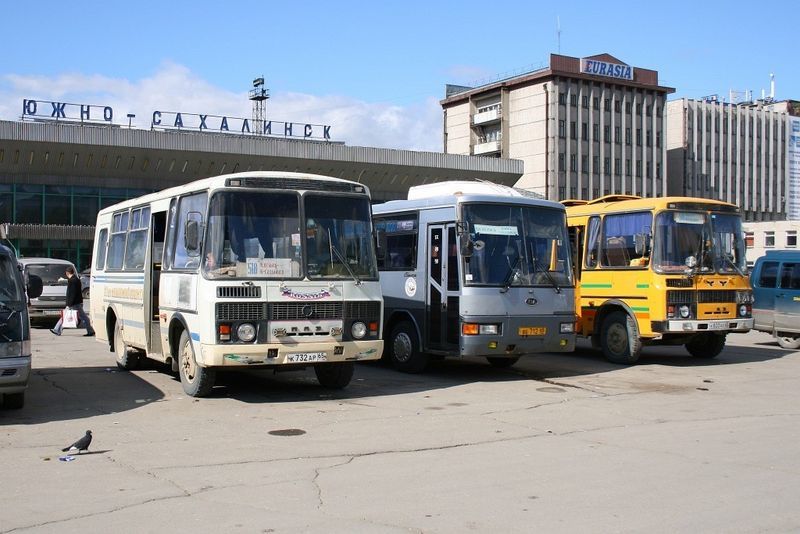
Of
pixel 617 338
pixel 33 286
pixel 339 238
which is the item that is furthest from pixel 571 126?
pixel 33 286

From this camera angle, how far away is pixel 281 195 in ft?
38.9

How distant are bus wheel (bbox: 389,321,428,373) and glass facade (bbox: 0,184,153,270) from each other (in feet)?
126

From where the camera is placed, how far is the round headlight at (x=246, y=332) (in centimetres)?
1131

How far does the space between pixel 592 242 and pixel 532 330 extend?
4199 mm

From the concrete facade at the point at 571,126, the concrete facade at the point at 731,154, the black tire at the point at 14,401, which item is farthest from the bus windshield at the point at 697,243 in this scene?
the concrete facade at the point at 731,154

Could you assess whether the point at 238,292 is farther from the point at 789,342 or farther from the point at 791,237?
the point at 791,237

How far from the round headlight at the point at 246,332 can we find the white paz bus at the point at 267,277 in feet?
0.04

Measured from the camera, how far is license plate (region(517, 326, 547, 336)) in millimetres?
14266

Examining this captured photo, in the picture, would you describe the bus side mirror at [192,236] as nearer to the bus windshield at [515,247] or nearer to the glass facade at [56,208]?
the bus windshield at [515,247]

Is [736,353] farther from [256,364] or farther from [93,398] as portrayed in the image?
[93,398]

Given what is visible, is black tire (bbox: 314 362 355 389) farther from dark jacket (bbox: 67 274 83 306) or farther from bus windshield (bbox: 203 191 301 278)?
dark jacket (bbox: 67 274 83 306)

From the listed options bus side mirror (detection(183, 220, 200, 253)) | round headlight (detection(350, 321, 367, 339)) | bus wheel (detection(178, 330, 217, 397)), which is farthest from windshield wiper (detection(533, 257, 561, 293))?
bus side mirror (detection(183, 220, 200, 253))

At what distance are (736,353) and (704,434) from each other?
10709mm

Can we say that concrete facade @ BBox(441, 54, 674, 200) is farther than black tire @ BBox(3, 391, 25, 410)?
Yes
